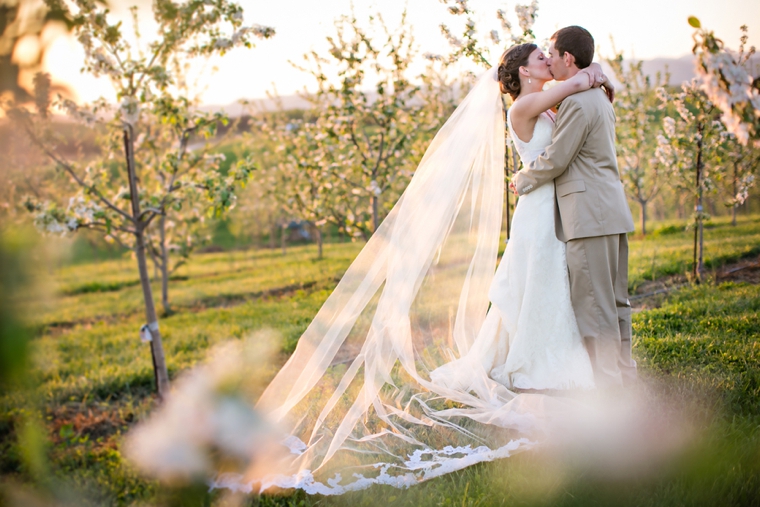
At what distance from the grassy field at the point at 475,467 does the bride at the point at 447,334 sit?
0.96ft

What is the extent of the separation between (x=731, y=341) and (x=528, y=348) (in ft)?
6.16

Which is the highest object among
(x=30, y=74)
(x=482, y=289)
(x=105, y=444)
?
(x=30, y=74)

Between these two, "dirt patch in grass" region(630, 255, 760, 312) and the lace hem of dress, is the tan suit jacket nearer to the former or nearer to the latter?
the lace hem of dress

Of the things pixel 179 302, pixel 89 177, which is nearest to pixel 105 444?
pixel 89 177

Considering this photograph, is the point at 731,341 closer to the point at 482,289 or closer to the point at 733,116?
the point at 482,289

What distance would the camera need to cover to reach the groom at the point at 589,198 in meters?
3.47

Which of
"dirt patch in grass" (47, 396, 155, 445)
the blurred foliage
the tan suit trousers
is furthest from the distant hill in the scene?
the blurred foliage

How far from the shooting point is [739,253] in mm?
7762

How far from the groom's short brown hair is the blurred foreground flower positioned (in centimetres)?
344

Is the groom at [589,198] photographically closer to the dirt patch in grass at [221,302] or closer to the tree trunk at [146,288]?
the tree trunk at [146,288]

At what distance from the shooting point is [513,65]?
148 inches

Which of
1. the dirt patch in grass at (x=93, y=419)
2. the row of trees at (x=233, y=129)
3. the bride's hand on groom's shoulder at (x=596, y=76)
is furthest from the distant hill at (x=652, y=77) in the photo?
the dirt patch in grass at (x=93, y=419)

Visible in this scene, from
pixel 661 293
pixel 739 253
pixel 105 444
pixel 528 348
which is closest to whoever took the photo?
pixel 528 348

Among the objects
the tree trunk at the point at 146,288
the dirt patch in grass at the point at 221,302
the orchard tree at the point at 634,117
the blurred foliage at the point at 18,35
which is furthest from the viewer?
the orchard tree at the point at 634,117
